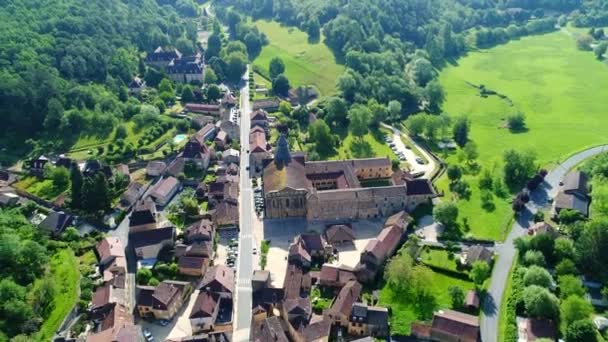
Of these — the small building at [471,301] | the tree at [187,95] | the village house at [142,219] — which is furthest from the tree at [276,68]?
the small building at [471,301]

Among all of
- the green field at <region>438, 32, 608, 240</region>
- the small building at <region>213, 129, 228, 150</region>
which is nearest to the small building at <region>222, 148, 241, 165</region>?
the small building at <region>213, 129, 228, 150</region>

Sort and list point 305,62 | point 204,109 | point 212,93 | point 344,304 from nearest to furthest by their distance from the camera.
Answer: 1. point 344,304
2. point 204,109
3. point 212,93
4. point 305,62

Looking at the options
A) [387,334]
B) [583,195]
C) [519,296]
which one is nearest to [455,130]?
[583,195]

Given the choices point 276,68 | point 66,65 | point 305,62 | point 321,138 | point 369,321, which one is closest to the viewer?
point 369,321

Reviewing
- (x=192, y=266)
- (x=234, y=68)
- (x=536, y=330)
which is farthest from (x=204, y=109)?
(x=536, y=330)

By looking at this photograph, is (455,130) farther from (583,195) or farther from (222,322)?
(222,322)

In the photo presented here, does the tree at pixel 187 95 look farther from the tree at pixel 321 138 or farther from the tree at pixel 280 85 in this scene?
the tree at pixel 321 138

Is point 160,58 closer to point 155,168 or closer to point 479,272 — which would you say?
point 155,168
